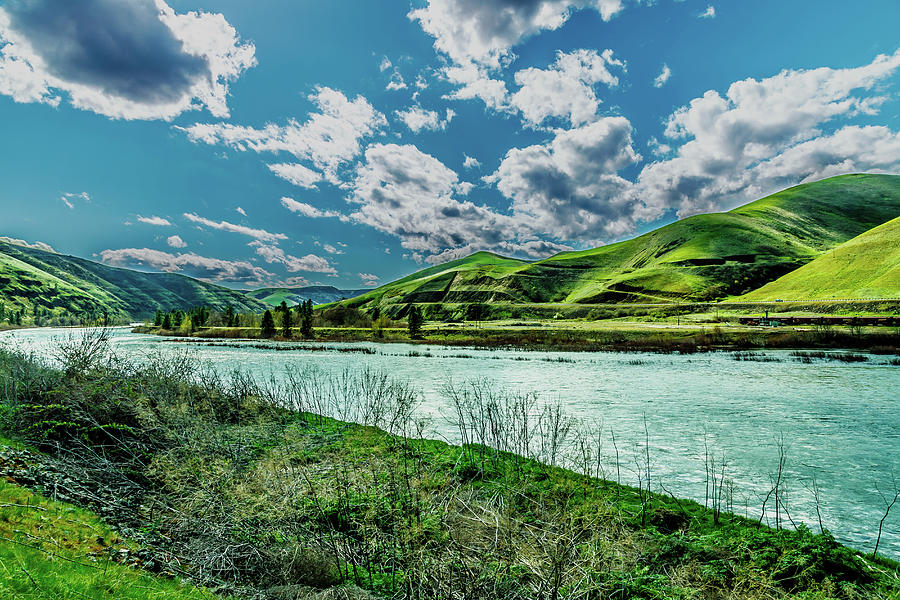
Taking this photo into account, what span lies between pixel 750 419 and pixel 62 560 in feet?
78.9

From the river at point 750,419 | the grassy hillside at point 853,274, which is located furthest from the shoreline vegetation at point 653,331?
the grassy hillside at point 853,274

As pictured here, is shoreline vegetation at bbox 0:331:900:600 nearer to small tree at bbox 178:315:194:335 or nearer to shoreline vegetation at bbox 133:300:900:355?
shoreline vegetation at bbox 133:300:900:355

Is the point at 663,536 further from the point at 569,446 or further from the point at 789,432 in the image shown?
the point at 789,432

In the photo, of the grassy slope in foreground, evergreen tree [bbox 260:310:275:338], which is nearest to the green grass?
the grassy slope in foreground

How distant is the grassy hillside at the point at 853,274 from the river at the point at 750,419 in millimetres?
99865

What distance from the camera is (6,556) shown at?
180 inches

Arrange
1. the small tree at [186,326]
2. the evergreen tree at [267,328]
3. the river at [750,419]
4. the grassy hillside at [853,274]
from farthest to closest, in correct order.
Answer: the small tree at [186,326]
the grassy hillside at [853,274]
the evergreen tree at [267,328]
the river at [750,419]

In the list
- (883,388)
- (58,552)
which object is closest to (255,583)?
(58,552)

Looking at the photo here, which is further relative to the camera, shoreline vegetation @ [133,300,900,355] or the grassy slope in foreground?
shoreline vegetation @ [133,300,900,355]

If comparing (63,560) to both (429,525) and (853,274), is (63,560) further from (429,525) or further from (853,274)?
(853,274)

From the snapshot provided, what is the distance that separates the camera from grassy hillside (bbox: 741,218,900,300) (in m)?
107

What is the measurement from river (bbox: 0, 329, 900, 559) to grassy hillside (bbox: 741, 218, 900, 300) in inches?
3932

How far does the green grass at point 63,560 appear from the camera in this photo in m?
4.09

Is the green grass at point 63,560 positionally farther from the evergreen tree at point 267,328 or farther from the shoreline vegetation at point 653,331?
the evergreen tree at point 267,328
